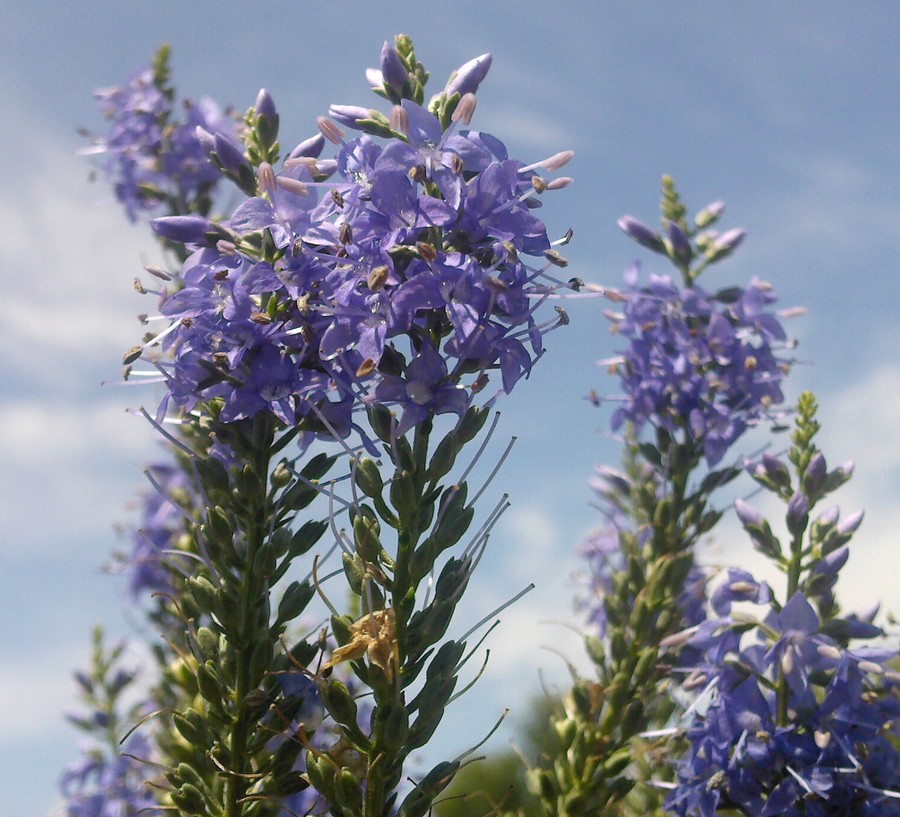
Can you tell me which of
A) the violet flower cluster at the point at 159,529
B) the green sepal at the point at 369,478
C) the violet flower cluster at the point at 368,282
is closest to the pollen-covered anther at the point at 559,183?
the violet flower cluster at the point at 368,282

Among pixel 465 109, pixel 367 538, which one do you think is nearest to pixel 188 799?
pixel 367 538

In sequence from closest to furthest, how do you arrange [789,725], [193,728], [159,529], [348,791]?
[348,791], [193,728], [789,725], [159,529]

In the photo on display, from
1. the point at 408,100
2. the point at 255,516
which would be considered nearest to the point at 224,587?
the point at 255,516

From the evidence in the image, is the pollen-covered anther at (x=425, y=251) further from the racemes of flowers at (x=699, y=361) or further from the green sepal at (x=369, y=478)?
the racemes of flowers at (x=699, y=361)

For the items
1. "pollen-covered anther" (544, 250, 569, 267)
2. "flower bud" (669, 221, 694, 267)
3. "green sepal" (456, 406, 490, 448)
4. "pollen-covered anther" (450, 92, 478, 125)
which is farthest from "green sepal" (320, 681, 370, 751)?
"flower bud" (669, 221, 694, 267)

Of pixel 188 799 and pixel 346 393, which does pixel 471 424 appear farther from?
pixel 188 799

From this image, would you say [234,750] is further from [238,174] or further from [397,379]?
[238,174]
